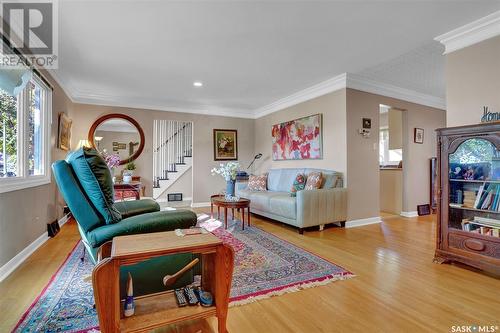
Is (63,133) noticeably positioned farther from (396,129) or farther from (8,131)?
(396,129)

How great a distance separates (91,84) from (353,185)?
4782mm

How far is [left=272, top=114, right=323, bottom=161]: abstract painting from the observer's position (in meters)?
4.59

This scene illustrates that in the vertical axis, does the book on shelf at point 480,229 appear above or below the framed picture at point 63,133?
below

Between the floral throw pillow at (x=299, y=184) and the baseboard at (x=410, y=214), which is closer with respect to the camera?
the floral throw pillow at (x=299, y=184)

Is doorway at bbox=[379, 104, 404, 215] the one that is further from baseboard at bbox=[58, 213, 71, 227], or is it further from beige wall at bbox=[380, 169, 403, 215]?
baseboard at bbox=[58, 213, 71, 227]

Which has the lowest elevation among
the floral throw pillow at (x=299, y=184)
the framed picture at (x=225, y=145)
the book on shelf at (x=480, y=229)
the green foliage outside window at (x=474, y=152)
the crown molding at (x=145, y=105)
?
the book on shelf at (x=480, y=229)

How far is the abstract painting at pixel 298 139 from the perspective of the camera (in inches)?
181

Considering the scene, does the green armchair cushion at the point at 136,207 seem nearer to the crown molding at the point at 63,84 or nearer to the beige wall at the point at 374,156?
the crown molding at the point at 63,84

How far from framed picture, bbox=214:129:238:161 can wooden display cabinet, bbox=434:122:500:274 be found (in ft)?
14.6

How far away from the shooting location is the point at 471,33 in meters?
2.65

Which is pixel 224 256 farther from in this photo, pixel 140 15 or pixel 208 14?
pixel 140 15

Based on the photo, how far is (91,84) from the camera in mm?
4445

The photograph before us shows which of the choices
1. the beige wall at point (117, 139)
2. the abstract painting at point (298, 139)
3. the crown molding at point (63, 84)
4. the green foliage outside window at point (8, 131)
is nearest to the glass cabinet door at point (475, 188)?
the abstract painting at point (298, 139)

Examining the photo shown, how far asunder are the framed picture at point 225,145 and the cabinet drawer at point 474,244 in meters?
4.66
